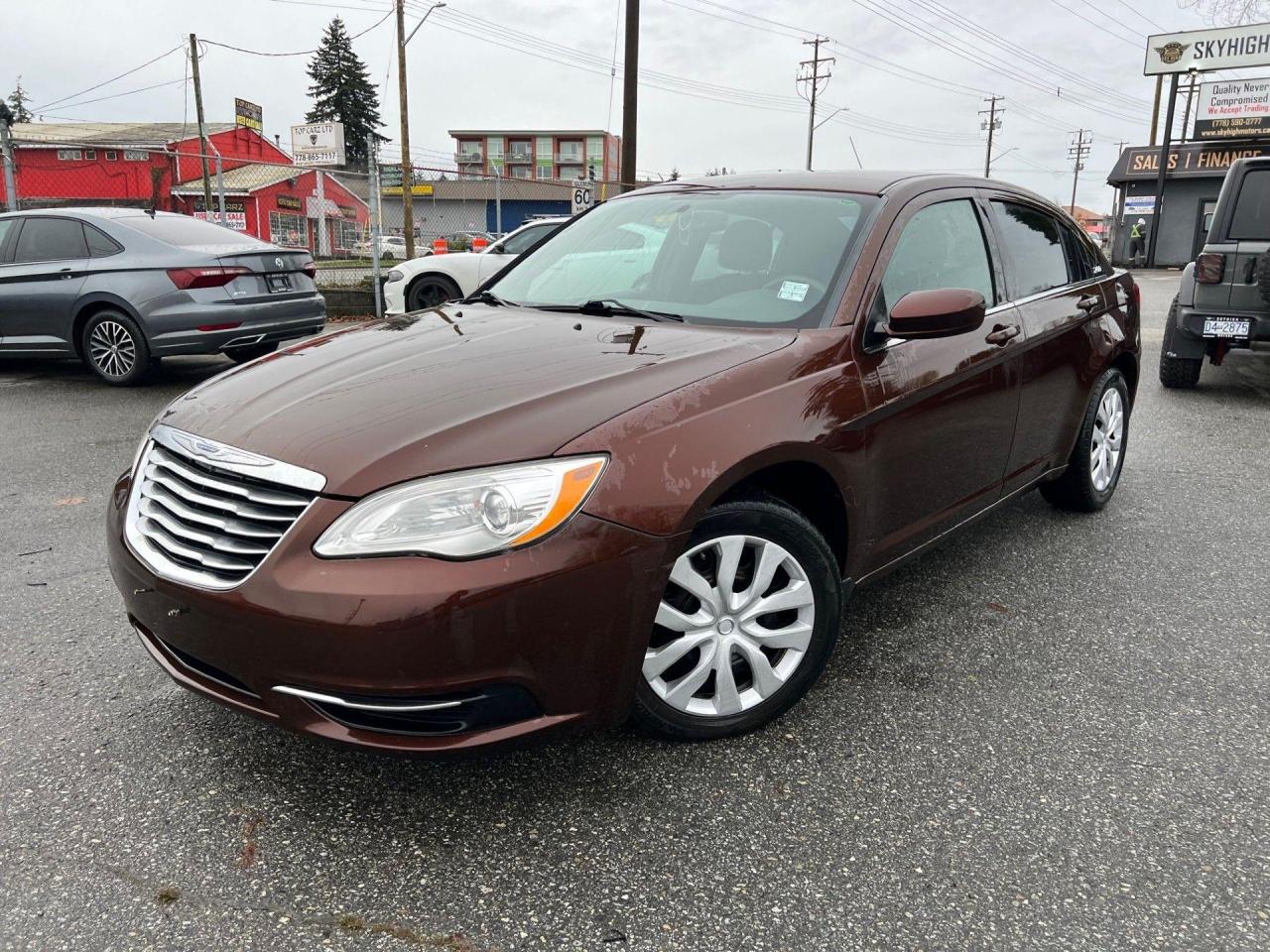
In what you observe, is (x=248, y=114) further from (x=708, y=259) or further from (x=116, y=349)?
(x=708, y=259)

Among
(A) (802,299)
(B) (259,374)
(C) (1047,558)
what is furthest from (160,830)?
(C) (1047,558)

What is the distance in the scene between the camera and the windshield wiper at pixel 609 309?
302 cm

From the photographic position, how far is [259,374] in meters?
2.71

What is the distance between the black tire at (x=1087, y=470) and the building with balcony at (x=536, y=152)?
297ft

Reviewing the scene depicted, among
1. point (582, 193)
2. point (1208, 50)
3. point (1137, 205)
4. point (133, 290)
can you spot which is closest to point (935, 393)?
point (133, 290)

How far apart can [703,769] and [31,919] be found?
4.90 feet

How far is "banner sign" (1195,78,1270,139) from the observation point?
40.2 meters

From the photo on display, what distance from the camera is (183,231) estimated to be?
8.25 metres

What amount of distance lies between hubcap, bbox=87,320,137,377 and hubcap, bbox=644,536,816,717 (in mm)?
7199

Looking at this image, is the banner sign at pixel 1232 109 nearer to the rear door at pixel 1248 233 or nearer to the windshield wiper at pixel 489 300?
the rear door at pixel 1248 233

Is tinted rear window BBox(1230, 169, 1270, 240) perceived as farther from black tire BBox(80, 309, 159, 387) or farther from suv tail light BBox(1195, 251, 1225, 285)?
black tire BBox(80, 309, 159, 387)

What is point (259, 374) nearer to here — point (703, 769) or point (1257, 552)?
point (703, 769)

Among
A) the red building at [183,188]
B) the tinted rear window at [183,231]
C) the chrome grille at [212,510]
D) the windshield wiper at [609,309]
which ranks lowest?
the chrome grille at [212,510]

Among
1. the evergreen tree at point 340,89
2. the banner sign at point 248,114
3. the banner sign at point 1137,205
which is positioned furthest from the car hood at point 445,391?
the evergreen tree at point 340,89
